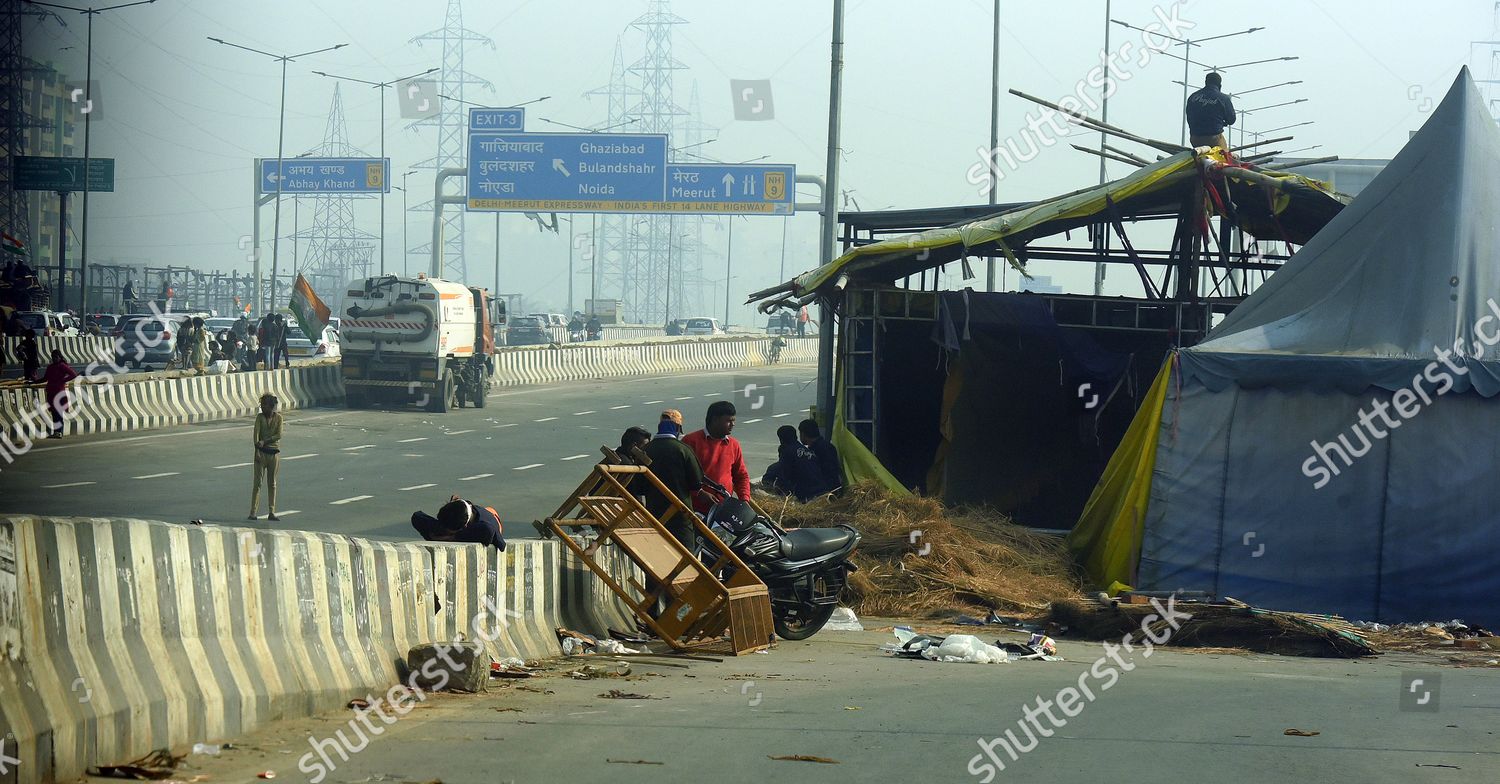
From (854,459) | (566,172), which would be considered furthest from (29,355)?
(566,172)

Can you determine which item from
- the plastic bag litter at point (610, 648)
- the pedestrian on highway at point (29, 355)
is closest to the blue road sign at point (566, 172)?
the pedestrian on highway at point (29, 355)

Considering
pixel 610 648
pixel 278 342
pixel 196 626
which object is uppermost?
pixel 278 342

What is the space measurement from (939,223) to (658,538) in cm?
1081

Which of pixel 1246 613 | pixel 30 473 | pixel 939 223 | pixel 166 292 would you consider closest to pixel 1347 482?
pixel 1246 613

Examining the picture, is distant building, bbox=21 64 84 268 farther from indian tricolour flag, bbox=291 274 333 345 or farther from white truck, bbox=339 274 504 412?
white truck, bbox=339 274 504 412

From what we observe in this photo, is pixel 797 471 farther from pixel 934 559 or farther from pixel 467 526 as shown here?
pixel 467 526

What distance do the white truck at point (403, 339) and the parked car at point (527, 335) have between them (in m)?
33.1

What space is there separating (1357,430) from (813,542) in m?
5.47

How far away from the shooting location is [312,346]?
45.6 meters

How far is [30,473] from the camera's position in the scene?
21750 mm

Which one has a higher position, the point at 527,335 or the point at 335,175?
the point at 335,175

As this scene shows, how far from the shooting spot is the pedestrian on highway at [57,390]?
2555 centimetres

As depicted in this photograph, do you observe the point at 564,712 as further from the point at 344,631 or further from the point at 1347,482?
the point at 1347,482

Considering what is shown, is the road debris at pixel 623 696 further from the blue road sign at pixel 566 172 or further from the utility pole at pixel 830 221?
the blue road sign at pixel 566 172
